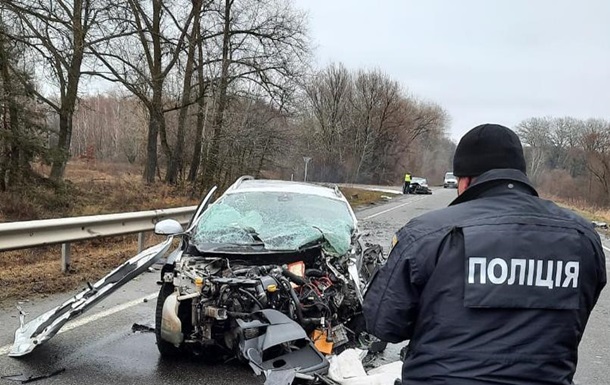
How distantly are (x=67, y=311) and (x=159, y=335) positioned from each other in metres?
0.82

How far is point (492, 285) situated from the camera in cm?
170

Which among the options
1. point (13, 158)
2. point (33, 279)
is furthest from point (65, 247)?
point (13, 158)

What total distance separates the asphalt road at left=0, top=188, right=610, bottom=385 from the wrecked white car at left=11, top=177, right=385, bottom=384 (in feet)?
0.58

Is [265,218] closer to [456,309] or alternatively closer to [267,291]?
[267,291]

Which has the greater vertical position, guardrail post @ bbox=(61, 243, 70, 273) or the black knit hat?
the black knit hat

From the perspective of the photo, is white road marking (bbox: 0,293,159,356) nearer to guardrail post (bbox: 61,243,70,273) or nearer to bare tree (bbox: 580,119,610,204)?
guardrail post (bbox: 61,243,70,273)

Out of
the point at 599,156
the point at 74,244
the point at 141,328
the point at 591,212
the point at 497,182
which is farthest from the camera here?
the point at 599,156

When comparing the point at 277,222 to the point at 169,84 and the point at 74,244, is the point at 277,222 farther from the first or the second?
the point at 169,84

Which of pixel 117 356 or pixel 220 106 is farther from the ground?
pixel 220 106

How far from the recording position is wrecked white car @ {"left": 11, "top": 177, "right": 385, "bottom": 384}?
3861mm

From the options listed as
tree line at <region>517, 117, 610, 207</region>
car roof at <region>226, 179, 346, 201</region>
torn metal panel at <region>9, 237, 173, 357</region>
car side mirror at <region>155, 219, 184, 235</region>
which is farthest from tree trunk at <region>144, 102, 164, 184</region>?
tree line at <region>517, 117, 610, 207</region>

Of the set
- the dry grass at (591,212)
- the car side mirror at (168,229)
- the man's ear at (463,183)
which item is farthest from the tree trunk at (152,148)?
the man's ear at (463,183)

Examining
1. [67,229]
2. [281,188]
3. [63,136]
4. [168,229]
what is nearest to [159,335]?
[168,229]

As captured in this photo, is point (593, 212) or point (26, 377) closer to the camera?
point (26, 377)
